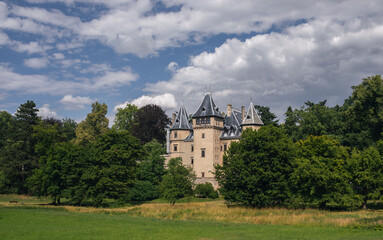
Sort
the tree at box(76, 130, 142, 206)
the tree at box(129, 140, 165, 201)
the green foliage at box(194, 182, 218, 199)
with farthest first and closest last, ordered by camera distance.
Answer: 1. the green foliage at box(194, 182, 218, 199)
2. the tree at box(129, 140, 165, 201)
3. the tree at box(76, 130, 142, 206)

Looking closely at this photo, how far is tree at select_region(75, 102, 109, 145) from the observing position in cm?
7388

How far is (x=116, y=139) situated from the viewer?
4872cm

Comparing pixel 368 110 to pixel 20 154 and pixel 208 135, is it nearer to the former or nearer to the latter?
pixel 208 135

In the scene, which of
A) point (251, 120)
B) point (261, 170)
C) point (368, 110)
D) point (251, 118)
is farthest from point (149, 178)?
point (368, 110)

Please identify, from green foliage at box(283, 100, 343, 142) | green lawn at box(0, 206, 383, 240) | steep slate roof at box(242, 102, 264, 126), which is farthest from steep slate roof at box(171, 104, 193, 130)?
green lawn at box(0, 206, 383, 240)

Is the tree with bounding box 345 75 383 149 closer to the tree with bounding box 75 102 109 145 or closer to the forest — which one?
the forest

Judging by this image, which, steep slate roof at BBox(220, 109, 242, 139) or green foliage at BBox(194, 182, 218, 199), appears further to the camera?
steep slate roof at BBox(220, 109, 242, 139)

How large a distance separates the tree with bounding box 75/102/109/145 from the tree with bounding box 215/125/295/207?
1652 inches

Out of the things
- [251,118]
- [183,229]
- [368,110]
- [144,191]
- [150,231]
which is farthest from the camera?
[251,118]

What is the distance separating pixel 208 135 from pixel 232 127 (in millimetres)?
5140

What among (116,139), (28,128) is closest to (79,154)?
(116,139)

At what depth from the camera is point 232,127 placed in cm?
6694

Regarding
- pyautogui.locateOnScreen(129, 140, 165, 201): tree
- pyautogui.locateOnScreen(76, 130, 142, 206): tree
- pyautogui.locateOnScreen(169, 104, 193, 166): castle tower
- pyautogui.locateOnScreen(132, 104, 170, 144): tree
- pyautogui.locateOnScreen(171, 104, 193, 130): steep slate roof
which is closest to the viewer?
pyautogui.locateOnScreen(76, 130, 142, 206): tree

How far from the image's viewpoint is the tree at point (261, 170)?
37125 millimetres
